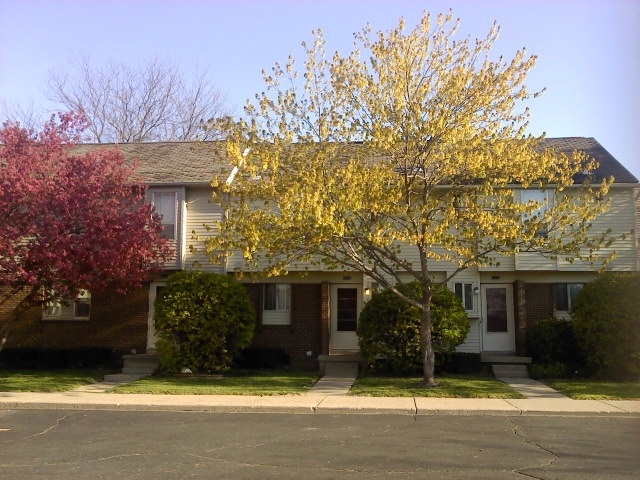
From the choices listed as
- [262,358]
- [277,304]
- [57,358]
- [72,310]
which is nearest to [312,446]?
[262,358]

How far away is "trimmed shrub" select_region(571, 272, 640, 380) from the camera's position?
53.5 feet

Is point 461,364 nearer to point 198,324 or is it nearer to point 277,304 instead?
point 277,304

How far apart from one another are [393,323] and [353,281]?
3324mm

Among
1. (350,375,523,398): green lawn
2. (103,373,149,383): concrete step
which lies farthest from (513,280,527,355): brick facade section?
(103,373,149,383): concrete step

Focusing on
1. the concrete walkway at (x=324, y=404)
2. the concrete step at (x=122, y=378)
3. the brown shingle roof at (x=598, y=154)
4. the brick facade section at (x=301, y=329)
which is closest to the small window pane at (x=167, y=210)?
the brick facade section at (x=301, y=329)

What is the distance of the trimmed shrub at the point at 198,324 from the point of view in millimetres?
17562

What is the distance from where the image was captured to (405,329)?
1727 centimetres

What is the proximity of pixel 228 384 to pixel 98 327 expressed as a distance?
6.39 meters

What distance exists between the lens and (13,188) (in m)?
15.9

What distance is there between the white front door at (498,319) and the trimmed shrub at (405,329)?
2.72m

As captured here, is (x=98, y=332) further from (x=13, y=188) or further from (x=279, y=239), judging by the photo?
(x=279, y=239)

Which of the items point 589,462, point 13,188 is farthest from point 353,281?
point 589,462

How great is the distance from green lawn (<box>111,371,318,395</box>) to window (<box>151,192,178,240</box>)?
14.8 ft

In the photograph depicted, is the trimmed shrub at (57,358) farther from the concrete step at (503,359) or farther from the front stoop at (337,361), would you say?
the concrete step at (503,359)
